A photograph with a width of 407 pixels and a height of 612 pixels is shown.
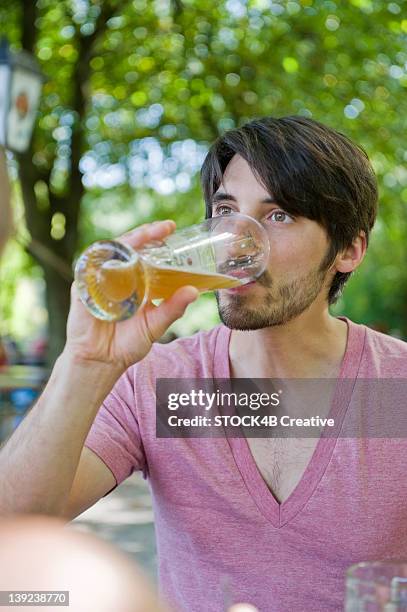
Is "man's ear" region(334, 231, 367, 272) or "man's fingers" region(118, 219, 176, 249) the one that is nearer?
"man's fingers" region(118, 219, 176, 249)

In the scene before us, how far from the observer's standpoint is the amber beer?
1.26 meters

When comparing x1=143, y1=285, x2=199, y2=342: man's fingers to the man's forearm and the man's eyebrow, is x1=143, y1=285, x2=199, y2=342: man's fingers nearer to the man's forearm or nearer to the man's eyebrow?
the man's forearm

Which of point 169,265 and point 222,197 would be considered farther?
point 222,197

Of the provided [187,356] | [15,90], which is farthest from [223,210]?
[15,90]

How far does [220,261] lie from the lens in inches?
60.4

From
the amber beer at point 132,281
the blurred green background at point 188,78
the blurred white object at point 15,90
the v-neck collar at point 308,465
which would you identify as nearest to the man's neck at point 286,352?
the v-neck collar at point 308,465

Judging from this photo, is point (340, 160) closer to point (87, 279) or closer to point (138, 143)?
point (87, 279)

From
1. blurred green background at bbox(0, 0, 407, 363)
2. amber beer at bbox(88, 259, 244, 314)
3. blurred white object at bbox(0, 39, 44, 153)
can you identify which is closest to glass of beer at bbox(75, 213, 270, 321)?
amber beer at bbox(88, 259, 244, 314)

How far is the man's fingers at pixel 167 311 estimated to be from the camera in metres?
1.32

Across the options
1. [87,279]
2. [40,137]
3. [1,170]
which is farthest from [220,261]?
[40,137]

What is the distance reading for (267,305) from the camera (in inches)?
65.3

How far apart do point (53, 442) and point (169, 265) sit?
361 millimetres

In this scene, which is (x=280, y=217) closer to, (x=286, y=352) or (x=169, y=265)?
(x=286, y=352)

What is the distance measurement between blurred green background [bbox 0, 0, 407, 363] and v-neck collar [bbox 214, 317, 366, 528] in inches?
195
